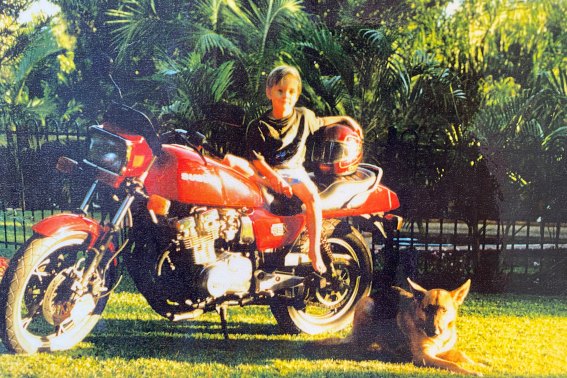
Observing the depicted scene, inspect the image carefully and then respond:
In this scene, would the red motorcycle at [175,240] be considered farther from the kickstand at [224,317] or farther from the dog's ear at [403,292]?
the dog's ear at [403,292]

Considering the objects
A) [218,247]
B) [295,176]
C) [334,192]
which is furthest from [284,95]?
[218,247]

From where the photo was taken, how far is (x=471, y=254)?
3.30 metres

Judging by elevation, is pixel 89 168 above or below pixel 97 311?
above

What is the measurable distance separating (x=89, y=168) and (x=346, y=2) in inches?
55.3

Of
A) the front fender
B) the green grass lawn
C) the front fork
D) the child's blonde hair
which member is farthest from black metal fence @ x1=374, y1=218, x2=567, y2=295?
the front fender

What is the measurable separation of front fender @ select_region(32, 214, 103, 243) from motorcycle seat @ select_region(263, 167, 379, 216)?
0.81m

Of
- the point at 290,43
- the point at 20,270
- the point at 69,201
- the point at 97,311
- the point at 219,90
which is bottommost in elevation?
the point at 97,311

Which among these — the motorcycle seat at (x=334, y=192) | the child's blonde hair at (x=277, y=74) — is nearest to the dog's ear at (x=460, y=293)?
the motorcycle seat at (x=334, y=192)

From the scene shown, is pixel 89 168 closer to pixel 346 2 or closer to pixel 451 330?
pixel 346 2

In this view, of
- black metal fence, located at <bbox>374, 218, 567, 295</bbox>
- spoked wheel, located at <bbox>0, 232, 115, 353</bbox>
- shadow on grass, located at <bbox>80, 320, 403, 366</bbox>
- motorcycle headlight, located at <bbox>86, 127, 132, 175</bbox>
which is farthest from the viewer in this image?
black metal fence, located at <bbox>374, 218, 567, 295</bbox>

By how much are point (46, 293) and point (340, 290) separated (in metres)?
1.48

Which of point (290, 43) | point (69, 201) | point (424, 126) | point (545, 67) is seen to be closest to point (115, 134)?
point (69, 201)

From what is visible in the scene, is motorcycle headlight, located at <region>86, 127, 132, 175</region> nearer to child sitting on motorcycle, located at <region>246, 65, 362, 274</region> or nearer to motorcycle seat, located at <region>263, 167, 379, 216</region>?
child sitting on motorcycle, located at <region>246, 65, 362, 274</region>

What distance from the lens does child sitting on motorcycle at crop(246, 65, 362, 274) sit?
288 cm
